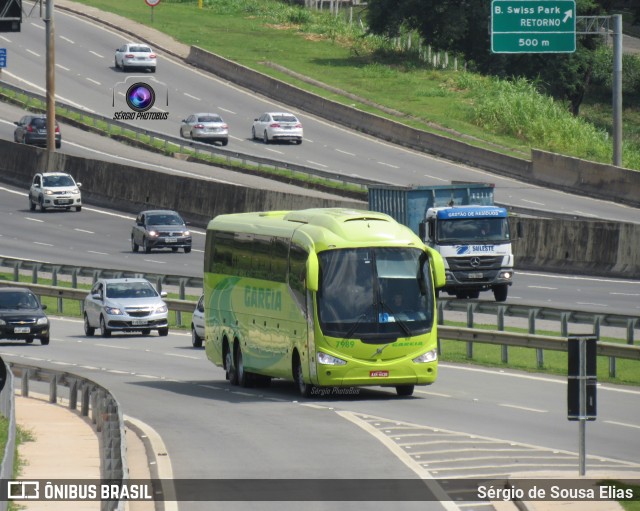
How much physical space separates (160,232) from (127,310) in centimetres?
1724

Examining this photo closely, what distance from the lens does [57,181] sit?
217ft

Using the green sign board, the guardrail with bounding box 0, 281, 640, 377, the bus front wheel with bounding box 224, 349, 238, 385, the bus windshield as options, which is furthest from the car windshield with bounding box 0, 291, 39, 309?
the green sign board

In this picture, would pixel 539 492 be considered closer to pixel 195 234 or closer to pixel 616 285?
pixel 616 285

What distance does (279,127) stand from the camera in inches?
3132

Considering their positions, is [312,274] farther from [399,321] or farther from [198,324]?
[198,324]

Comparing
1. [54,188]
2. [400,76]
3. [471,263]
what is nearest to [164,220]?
[54,188]

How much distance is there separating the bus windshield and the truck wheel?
1768cm

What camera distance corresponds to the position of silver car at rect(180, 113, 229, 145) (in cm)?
7769

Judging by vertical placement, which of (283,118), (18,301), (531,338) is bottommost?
(18,301)

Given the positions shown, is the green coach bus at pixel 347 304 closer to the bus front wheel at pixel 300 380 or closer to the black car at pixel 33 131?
the bus front wheel at pixel 300 380

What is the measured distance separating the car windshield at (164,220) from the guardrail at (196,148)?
32.9 feet

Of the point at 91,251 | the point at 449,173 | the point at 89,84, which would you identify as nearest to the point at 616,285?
the point at 91,251

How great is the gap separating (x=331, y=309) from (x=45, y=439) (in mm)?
5254

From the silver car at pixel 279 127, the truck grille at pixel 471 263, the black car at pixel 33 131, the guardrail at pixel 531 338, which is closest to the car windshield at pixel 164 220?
the truck grille at pixel 471 263
